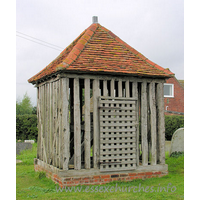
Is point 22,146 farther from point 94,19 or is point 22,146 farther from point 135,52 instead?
point 135,52

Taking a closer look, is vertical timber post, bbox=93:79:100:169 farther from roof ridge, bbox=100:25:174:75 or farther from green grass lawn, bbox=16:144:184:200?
roof ridge, bbox=100:25:174:75

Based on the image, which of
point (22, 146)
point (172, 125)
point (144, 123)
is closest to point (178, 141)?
point (144, 123)

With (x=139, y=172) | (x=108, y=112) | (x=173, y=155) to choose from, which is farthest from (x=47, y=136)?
(x=173, y=155)

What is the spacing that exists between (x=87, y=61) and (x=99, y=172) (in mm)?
3209

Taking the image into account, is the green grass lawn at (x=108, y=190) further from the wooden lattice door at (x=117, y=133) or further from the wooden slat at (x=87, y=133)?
the wooden slat at (x=87, y=133)

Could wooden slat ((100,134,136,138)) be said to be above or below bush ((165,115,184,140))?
above

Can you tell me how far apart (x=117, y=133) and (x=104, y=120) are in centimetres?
57

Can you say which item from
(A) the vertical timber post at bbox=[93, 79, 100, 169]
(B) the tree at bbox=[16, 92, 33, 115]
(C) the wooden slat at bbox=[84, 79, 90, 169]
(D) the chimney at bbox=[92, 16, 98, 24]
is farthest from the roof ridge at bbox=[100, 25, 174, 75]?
(B) the tree at bbox=[16, 92, 33, 115]

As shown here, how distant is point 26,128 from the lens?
A: 19.6 metres

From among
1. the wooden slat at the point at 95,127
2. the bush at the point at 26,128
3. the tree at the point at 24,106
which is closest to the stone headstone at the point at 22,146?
the bush at the point at 26,128

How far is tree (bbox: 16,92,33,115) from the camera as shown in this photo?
114 ft

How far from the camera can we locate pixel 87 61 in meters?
8.32

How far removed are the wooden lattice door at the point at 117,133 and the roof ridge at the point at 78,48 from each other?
55.3 inches

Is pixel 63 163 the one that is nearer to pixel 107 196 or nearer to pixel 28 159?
pixel 107 196
